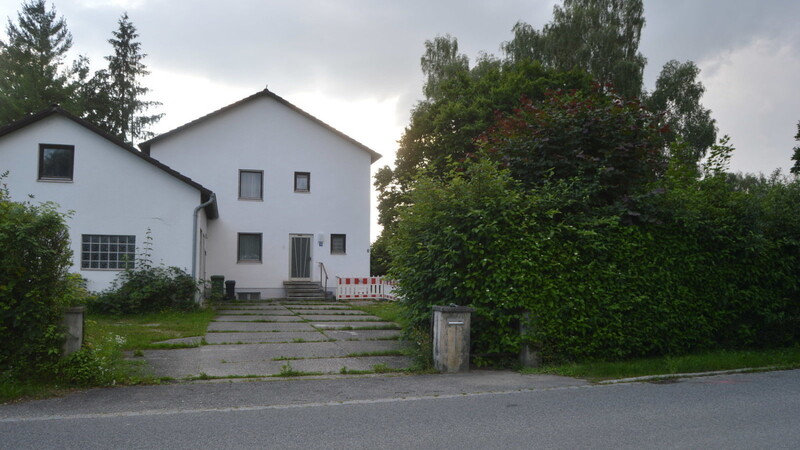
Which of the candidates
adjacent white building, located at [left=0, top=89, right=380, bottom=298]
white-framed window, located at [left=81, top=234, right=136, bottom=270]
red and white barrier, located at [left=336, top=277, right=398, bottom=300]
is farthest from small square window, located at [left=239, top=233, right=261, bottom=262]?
white-framed window, located at [left=81, top=234, right=136, bottom=270]

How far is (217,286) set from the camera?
23.2 meters

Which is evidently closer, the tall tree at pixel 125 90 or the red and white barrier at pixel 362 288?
the red and white barrier at pixel 362 288

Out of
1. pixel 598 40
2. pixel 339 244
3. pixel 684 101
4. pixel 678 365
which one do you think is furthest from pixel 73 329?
pixel 684 101

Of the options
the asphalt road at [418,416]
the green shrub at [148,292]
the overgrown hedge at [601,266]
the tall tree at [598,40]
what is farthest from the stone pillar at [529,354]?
the tall tree at [598,40]

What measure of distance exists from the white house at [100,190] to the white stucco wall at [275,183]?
6181mm

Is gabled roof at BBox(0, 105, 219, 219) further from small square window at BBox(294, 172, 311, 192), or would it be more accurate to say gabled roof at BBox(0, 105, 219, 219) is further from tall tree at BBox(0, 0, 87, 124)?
tall tree at BBox(0, 0, 87, 124)

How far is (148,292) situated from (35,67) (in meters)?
30.2

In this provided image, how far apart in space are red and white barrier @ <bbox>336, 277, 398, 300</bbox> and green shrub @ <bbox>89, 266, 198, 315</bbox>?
7.94 m

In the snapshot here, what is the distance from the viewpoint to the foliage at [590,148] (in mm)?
10203

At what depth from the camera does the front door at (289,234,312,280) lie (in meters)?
25.4

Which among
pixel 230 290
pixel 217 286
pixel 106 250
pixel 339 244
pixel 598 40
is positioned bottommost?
pixel 230 290

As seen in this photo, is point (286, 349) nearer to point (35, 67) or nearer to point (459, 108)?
point (459, 108)

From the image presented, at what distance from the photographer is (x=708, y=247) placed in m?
10.1

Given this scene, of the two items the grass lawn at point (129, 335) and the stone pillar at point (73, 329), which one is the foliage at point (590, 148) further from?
the stone pillar at point (73, 329)
